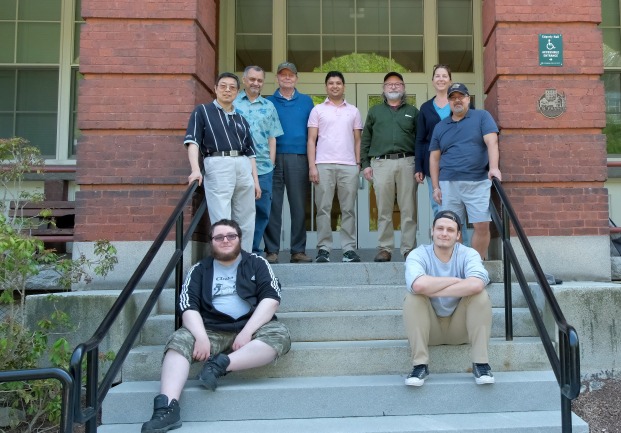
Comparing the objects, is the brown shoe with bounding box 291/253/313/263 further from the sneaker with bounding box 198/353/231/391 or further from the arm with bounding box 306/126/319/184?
the sneaker with bounding box 198/353/231/391

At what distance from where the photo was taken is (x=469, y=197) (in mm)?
5277

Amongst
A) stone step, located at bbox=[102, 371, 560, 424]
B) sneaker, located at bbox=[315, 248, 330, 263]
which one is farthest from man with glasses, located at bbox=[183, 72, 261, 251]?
stone step, located at bbox=[102, 371, 560, 424]

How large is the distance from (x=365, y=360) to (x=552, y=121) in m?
3.20

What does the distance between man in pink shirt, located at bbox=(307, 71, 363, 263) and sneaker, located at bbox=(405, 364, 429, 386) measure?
2.00 metres

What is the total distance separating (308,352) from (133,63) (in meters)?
3.34

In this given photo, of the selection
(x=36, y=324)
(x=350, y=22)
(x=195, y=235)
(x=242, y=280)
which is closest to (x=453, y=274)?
(x=242, y=280)

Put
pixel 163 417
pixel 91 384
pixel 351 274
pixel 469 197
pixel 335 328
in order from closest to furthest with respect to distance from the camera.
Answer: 1. pixel 91 384
2. pixel 163 417
3. pixel 335 328
4. pixel 469 197
5. pixel 351 274

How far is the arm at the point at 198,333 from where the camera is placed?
3.92m

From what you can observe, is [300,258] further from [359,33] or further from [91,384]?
[359,33]

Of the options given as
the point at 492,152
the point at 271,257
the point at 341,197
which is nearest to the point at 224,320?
the point at 271,257

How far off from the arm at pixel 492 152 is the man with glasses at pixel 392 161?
0.93 m

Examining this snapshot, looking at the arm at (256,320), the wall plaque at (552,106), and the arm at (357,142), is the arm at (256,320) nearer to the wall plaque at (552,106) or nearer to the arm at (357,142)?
the arm at (357,142)

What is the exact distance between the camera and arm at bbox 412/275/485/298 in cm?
394

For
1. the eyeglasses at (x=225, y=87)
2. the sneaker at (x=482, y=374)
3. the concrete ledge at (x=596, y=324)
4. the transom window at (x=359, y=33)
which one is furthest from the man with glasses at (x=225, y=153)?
the transom window at (x=359, y=33)
